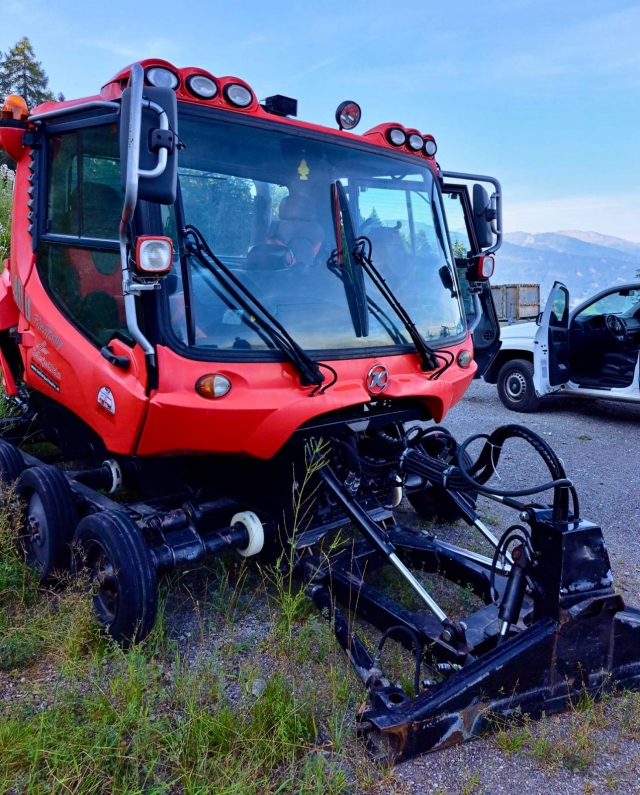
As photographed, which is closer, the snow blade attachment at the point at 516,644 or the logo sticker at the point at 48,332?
the snow blade attachment at the point at 516,644

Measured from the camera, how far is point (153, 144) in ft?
8.82

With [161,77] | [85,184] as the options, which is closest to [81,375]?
[85,184]

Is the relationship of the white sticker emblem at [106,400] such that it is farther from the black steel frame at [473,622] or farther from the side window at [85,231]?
the black steel frame at [473,622]

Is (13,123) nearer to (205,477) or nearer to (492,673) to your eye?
(205,477)

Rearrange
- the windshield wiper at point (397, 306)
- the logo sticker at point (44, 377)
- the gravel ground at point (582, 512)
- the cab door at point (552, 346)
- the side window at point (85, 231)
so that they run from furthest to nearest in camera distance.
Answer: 1. the cab door at point (552, 346)
2. the logo sticker at point (44, 377)
3. the windshield wiper at point (397, 306)
4. the side window at point (85, 231)
5. the gravel ground at point (582, 512)

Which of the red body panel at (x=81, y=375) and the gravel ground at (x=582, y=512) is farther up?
the red body panel at (x=81, y=375)

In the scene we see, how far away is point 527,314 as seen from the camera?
17.6m

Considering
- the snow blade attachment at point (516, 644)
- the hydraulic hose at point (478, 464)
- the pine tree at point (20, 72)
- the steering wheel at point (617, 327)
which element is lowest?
the snow blade attachment at point (516, 644)

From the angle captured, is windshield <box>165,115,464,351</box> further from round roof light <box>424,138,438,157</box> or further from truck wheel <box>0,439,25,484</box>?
truck wheel <box>0,439,25,484</box>

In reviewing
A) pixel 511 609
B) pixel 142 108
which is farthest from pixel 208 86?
pixel 511 609

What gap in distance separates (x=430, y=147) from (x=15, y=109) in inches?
98.7

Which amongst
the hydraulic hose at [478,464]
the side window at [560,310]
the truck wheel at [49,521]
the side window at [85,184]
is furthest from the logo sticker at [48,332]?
the side window at [560,310]

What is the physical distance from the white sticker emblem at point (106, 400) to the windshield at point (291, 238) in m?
0.51

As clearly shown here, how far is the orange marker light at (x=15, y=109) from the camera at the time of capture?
4102 mm
